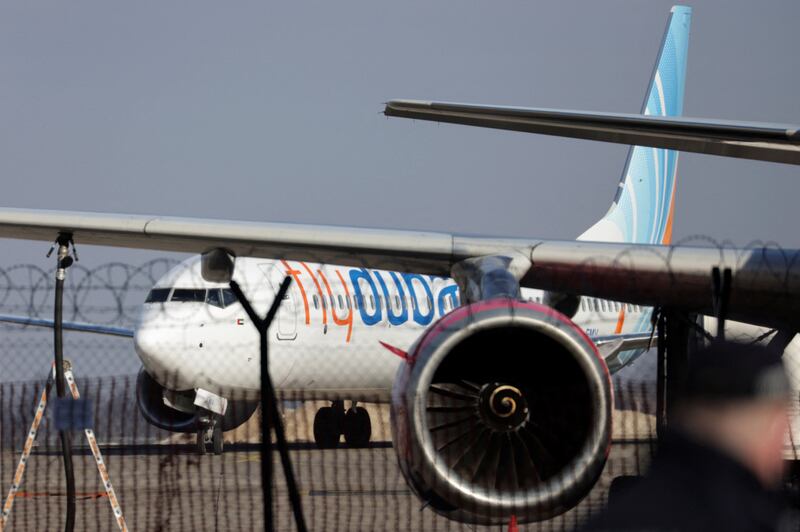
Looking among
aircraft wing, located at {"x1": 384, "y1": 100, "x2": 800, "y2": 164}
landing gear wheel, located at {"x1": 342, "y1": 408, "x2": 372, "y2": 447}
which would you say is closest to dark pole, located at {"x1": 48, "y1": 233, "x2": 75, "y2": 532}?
aircraft wing, located at {"x1": 384, "y1": 100, "x2": 800, "y2": 164}

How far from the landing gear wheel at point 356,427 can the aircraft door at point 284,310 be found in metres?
2.93

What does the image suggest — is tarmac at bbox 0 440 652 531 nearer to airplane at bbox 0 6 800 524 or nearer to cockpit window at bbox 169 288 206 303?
airplane at bbox 0 6 800 524

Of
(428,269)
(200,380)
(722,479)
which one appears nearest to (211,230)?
(428,269)

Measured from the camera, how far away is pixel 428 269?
7.50 metres

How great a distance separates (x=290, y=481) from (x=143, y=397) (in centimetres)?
1005

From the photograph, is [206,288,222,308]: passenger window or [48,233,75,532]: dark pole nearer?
[48,233,75,532]: dark pole

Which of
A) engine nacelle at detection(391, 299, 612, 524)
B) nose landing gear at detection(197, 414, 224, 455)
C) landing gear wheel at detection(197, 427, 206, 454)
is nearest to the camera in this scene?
engine nacelle at detection(391, 299, 612, 524)

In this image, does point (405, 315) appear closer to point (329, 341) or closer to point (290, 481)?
point (329, 341)

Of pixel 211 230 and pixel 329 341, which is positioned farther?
pixel 329 341

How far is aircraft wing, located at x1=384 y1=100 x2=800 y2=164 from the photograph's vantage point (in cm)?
502

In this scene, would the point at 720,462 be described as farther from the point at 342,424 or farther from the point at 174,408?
the point at 342,424

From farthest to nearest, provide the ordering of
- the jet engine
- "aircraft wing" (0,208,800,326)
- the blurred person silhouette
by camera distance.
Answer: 1. the jet engine
2. "aircraft wing" (0,208,800,326)
3. the blurred person silhouette

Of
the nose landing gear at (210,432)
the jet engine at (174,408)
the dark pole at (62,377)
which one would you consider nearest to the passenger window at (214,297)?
the jet engine at (174,408)

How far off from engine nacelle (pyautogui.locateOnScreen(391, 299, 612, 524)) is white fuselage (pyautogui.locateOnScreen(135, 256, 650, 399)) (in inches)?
247
